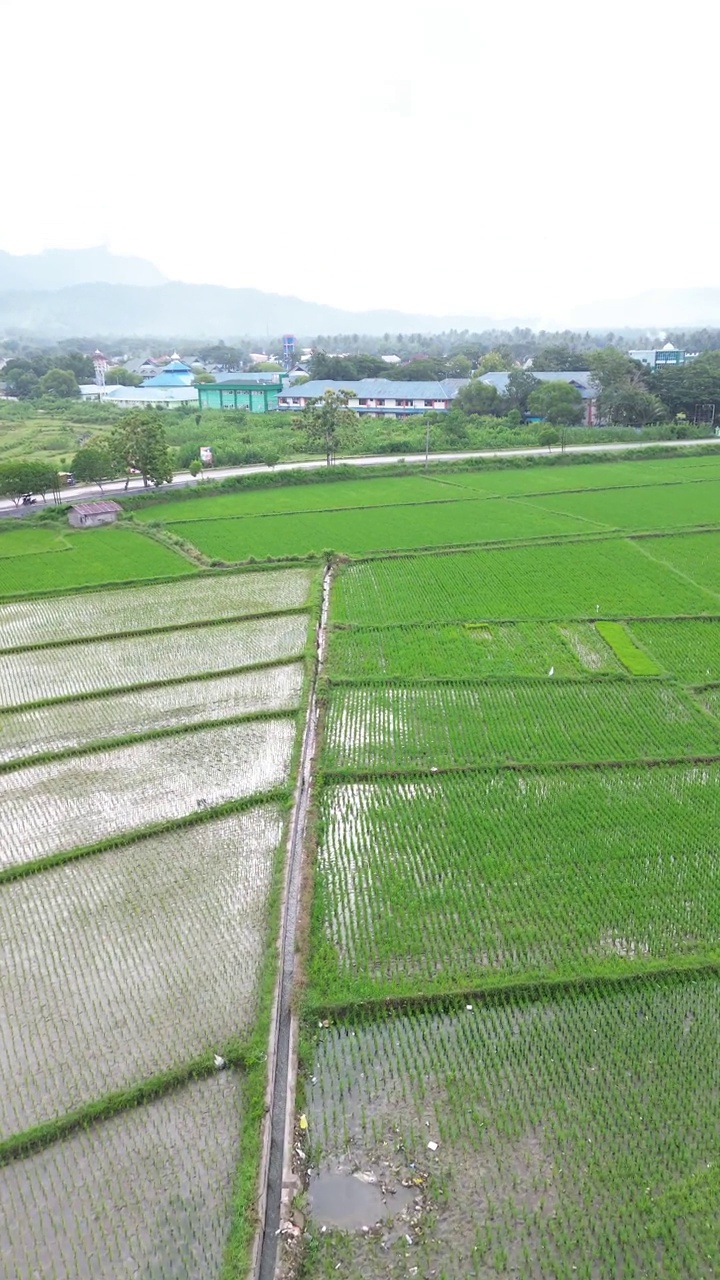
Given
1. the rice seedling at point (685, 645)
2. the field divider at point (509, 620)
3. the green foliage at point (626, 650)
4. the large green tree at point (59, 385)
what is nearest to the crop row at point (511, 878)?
the green foliage at point (626, 650)

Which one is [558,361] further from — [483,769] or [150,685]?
[483,769]

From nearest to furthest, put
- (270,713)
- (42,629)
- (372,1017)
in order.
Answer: (372,1017)
(270,713)
(42,629)

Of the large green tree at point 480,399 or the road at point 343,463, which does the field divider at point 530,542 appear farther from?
the large green tree at point 480,399

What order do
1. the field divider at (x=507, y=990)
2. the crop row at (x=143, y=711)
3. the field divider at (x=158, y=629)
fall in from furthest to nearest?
the field divider at (x=158, y=629)
the crop row at (x=143, y=711)
the field divider at (x=507, y=990)

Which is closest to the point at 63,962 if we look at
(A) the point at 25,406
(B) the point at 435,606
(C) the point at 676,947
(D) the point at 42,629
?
(C) the point at 676,947

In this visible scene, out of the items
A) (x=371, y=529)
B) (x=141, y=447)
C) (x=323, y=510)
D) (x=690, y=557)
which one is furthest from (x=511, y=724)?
(x=141, y=447)

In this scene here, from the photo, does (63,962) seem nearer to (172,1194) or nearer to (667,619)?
(172,1194)
